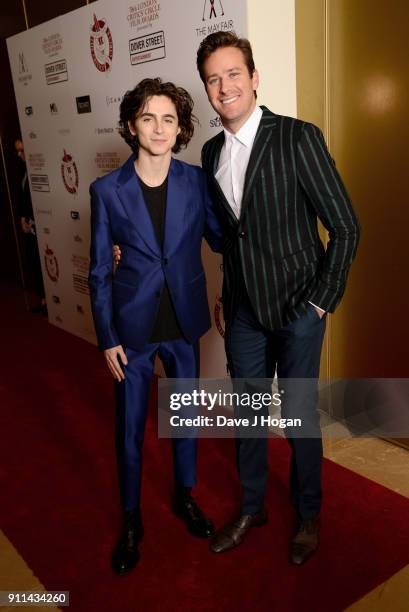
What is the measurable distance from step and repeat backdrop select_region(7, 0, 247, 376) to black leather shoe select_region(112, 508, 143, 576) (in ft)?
4.35

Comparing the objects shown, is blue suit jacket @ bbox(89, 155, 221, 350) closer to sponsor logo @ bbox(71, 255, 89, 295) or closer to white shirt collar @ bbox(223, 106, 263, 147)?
white shirt collar @ bbox(223, 106, 263, 147)

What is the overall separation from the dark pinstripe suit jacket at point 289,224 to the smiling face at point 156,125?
8.9 inches

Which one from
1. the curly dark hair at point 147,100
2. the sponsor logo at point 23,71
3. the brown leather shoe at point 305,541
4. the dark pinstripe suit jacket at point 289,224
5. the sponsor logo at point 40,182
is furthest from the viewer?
the sponsor logo at point 40,182

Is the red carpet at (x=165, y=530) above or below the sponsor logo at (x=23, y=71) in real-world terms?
below

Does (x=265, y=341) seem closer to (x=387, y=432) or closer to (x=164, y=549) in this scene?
(x=164, y=549)

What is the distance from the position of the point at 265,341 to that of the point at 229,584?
88 centimetres

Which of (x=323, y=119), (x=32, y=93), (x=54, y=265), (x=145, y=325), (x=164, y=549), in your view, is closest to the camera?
(x=145, y=325)

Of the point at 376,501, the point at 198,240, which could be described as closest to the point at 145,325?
the point at 198,240

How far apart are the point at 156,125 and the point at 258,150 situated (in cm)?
37

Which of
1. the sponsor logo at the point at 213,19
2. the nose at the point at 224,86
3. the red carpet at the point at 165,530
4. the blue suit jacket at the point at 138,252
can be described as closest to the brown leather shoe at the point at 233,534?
the red carpet at the point at 165,530

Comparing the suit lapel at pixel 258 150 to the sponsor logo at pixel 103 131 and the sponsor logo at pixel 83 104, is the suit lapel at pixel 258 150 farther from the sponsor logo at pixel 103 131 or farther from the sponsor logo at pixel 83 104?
the sponsor logo at pixel 83 104

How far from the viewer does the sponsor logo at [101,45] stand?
382 centimetres

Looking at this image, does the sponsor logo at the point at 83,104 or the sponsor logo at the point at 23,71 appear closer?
the sponsor logo at the point at 83,104

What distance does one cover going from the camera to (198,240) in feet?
7.30
